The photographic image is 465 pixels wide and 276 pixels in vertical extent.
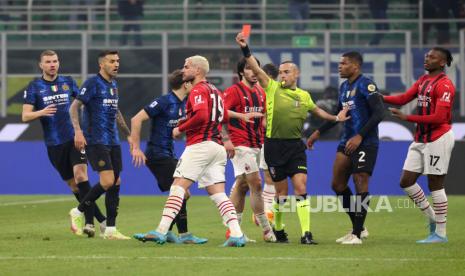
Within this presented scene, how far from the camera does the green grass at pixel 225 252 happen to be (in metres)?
10.3

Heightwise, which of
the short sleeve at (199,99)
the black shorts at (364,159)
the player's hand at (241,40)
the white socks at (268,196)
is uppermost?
the player's hand at (241,40)

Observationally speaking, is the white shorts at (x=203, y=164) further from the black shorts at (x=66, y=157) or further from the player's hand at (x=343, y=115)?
the black shorts at (x=66, y=157)

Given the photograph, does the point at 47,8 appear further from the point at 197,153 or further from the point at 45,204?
the point at 197,153

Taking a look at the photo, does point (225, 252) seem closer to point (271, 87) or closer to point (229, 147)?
point (229, 147)

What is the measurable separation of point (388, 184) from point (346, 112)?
11.4 metres

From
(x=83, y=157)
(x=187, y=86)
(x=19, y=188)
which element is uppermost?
(x=187, y=86)

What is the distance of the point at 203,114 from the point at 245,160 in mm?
1827

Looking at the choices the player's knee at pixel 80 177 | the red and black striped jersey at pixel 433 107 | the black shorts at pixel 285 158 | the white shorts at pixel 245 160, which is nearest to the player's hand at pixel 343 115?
the black shorts at pixel 285 158

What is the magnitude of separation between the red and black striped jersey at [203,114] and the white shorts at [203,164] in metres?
0.10

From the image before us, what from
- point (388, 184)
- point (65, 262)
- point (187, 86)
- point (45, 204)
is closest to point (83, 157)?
point (187, 86)

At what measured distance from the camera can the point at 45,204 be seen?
2175 centimetres

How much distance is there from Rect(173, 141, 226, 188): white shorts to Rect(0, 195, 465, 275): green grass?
0.76 metres

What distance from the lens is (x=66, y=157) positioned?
49.3 ft

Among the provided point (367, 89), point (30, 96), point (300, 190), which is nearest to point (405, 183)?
point (367, 89)
